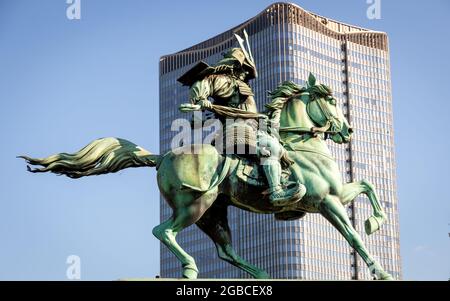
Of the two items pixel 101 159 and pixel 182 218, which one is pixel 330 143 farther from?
pixel 182 218

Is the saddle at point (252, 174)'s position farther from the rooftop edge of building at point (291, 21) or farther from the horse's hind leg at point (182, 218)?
the rooftop edge of building at point (291, 21)

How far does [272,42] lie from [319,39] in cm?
493

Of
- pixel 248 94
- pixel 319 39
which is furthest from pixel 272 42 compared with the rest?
A: pixel 248 94

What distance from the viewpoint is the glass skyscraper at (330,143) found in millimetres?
99125

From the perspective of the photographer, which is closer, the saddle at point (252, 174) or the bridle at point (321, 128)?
the saddle at point (252, 174)

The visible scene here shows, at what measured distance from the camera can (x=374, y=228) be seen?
23844 mm

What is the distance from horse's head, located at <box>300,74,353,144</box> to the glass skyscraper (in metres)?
71.4

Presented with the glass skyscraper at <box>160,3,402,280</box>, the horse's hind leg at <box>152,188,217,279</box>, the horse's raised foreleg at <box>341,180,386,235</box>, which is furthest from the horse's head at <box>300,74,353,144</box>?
the glass skyscraper at <box>160,3,402,280</box>

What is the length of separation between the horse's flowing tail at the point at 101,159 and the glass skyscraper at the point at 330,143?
72.3 metres

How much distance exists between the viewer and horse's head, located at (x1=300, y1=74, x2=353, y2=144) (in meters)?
24.4

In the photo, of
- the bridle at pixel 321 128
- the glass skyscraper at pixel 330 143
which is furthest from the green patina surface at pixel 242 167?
the glass skyscraper at pixel 330 143
